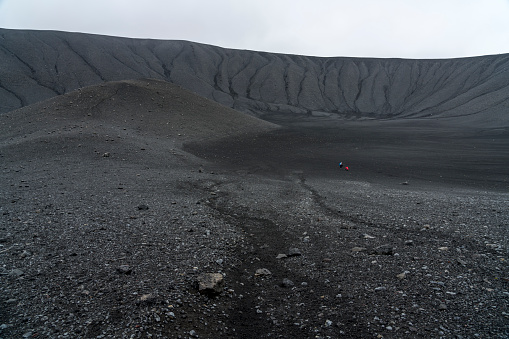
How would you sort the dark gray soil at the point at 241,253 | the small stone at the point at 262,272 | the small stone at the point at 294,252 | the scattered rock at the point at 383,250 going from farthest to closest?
the small stone at the point at 294,252, the scattered rock at the point at 383,250, the small stone at the point at 262,272, the dark gray soil at the point at 241,253

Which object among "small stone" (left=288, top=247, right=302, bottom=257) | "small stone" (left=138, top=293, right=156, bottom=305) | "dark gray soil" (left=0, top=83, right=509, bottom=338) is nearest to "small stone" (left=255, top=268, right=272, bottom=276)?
"dark gray soil" (left=0, top=83, right=509, bottom=338)

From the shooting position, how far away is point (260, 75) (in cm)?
7675

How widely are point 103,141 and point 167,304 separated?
52.6 ft

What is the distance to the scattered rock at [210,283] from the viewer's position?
15.3 feet

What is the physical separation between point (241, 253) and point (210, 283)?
152cm

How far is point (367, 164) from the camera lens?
63.8 ft

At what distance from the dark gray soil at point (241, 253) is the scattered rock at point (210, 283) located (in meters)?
0.10

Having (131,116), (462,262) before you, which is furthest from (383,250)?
(131,116)

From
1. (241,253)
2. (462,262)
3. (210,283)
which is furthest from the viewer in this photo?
(241,253)

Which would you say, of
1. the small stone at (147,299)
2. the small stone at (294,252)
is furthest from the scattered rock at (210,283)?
the small stone at (294,252)

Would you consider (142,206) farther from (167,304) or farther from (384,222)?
(384,222)

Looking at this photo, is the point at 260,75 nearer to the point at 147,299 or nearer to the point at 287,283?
the point at 287,283

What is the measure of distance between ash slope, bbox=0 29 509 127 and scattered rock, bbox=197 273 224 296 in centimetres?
5026

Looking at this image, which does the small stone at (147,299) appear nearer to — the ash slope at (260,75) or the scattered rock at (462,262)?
the scattered rock at (462,262)
